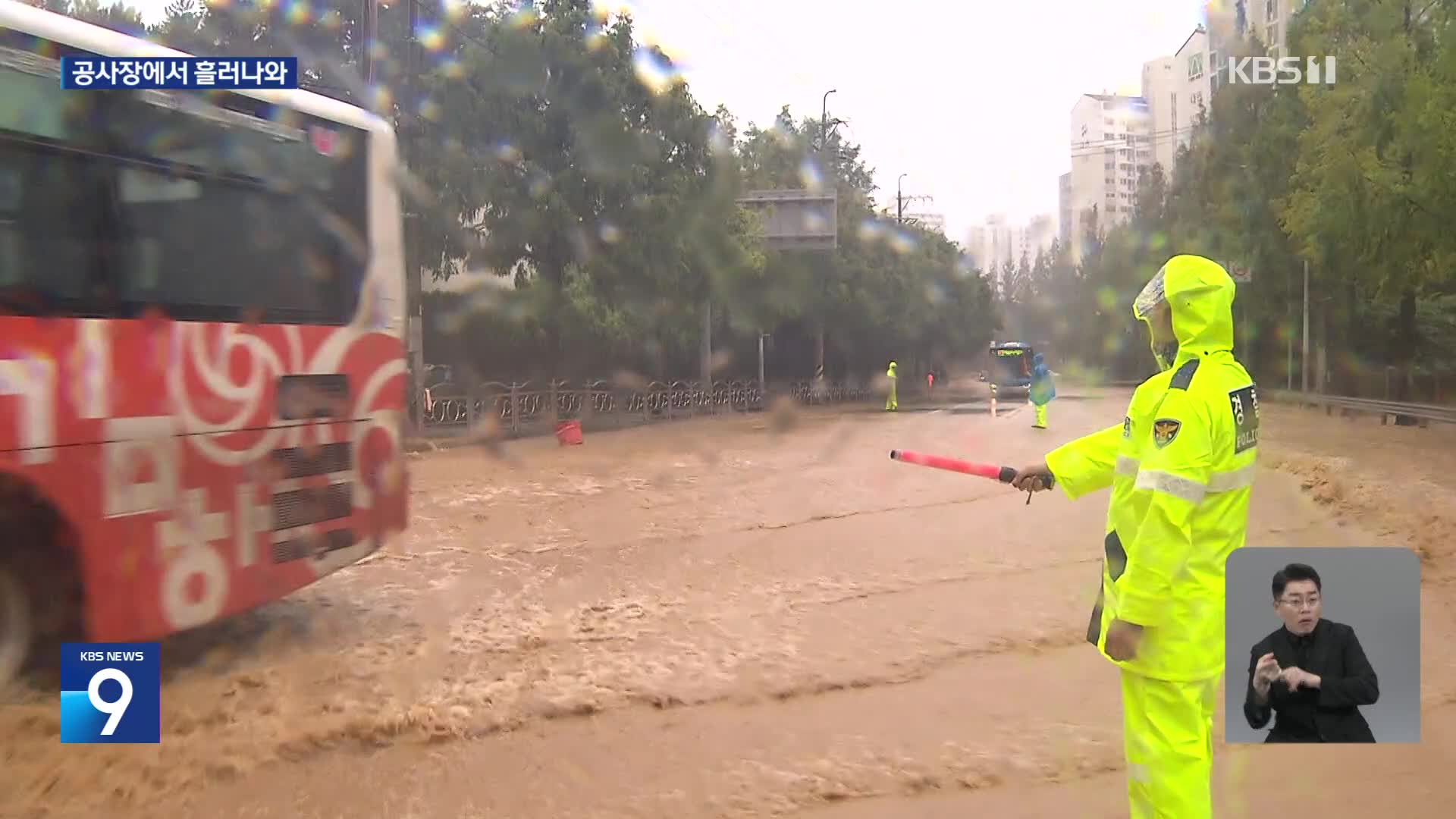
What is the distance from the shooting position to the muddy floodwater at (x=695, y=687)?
399 centimetres

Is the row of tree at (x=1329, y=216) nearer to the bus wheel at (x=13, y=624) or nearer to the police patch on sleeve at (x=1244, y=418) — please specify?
the police patch on sleeve at (x=1244, y=418)

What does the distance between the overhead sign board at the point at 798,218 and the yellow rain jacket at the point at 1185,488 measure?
29042mm

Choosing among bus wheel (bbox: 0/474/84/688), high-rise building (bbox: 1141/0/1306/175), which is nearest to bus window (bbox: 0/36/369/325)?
bus wheel (bbox: 0/474/84/688)

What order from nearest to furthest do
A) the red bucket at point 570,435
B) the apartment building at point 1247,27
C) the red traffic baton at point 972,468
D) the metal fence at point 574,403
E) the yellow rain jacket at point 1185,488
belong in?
the yellow rain jacket at point 1185,488 < the red traffic baton at point 972,468 < the metal fence at point 574,403 < the red bucket at point 570,435 < the apartment building at point 1247,27

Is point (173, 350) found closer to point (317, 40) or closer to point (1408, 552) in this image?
point (1408, 552)

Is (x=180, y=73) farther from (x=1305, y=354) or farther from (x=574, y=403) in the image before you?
(x=1305, y=354)

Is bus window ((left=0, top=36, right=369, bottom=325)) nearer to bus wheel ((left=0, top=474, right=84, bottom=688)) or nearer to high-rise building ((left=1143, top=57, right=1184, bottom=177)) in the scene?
bus wheel ((left=0, top=474, right=84, bottom=688))

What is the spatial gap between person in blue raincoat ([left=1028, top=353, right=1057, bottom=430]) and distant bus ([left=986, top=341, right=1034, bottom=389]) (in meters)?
16.4

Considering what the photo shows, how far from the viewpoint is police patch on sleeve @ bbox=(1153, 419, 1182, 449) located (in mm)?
2797

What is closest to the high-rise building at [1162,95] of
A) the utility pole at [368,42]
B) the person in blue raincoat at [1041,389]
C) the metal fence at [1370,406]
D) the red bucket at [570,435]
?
the metal fence at [1370,406]

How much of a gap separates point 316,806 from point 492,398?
18.1 m

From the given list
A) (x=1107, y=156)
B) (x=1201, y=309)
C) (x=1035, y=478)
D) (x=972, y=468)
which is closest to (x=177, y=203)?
(x=972, y=468)

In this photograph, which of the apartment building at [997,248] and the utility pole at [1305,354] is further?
the apartment building at [997,248]

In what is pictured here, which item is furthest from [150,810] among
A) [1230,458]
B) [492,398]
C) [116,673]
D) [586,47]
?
[586,47]
